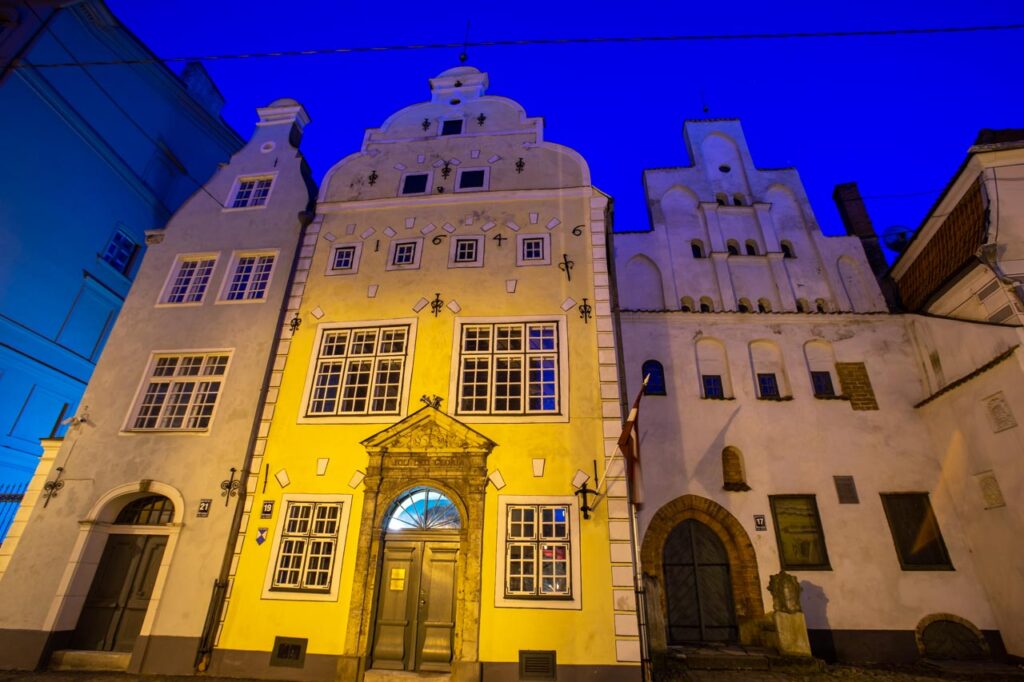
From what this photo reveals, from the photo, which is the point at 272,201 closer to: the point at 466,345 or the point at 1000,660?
the point at 466,345

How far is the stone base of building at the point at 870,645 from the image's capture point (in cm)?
1118

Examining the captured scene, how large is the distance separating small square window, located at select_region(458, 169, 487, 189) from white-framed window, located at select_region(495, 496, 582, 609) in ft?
29.3

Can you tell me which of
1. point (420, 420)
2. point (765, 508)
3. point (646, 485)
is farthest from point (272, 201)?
point (765, 508)

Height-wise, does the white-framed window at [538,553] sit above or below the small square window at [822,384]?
below

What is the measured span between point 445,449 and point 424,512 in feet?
4.61

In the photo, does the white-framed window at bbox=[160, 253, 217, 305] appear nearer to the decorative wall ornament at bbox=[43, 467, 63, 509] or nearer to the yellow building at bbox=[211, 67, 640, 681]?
the yellow building at bbox=[211, 67, 640, 681]

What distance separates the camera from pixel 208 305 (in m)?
13.2

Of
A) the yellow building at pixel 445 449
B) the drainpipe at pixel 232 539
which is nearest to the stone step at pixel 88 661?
the drainpipe at pixel 232 539

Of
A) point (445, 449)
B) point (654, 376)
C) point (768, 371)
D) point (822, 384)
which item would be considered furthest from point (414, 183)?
point (822, 384)

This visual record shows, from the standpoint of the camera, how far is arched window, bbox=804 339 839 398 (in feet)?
46.4

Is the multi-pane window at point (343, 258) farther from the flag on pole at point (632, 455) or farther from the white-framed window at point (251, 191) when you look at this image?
the flag on pole at point (632, 455)

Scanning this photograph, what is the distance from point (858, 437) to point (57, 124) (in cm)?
2699

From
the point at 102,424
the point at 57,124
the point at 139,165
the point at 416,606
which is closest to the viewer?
the point at 416,606

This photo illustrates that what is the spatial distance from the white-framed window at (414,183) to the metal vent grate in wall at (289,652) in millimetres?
11327
